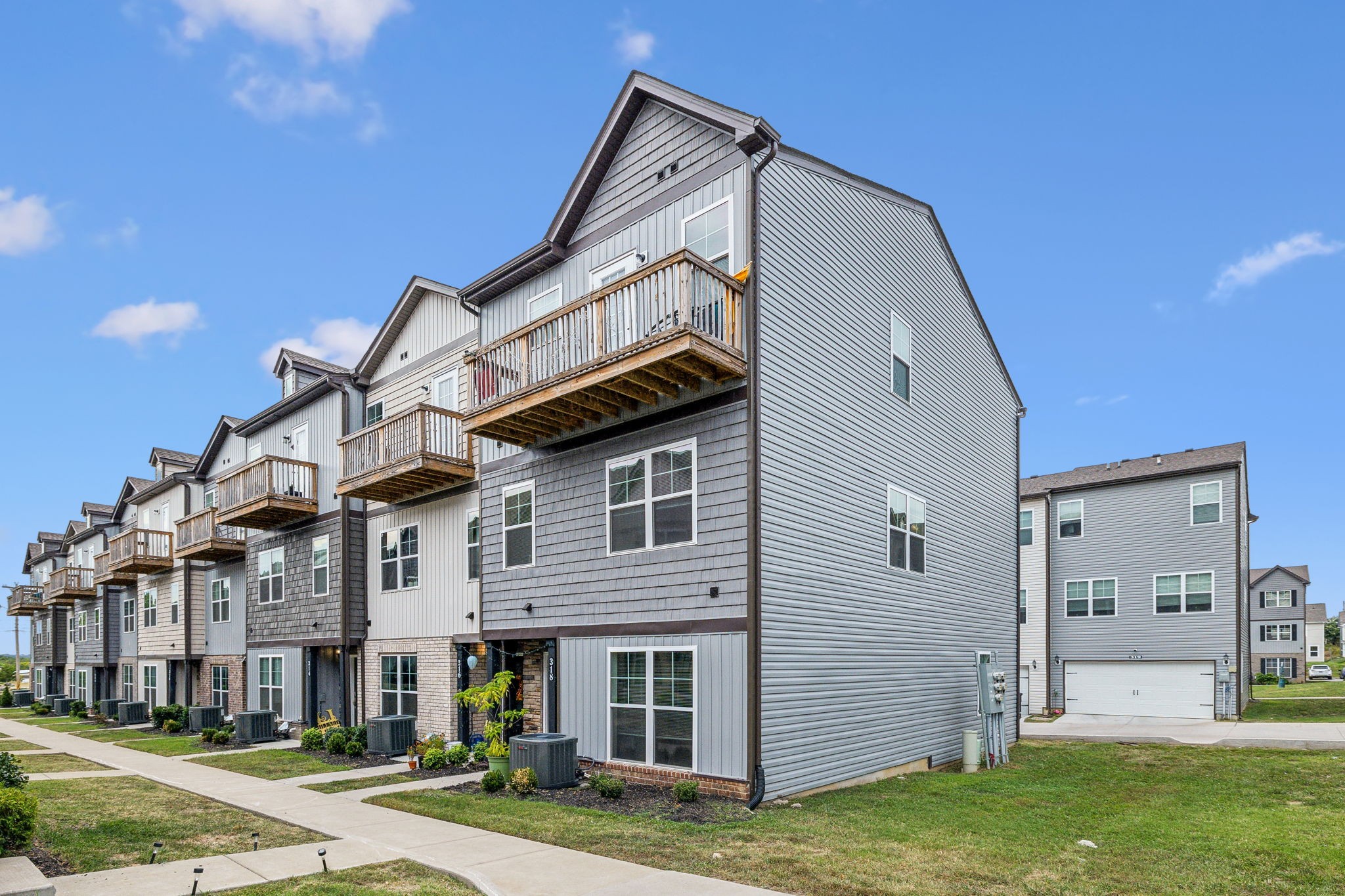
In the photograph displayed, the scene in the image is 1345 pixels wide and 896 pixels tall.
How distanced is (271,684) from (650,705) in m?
15.3

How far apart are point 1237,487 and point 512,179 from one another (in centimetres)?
2533

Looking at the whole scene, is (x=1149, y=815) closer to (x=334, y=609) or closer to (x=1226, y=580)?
(x=334, y=609)

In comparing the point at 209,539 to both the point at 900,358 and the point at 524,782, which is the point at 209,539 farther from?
the point at 900,358

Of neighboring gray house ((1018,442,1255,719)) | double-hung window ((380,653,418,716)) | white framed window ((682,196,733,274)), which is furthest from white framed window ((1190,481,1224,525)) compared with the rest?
double-hung window ((380,653,418,716))

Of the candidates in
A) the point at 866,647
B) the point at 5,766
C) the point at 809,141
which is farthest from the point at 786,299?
the point at 5,766

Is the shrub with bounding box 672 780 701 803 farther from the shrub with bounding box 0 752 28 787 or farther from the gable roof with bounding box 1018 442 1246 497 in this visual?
the gable roof with bounding box 1018 442 1246 497

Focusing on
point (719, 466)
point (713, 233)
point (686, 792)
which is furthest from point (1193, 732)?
point (713, 233)

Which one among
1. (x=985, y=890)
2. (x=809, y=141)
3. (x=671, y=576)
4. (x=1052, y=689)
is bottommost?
(x=1052, y=689)

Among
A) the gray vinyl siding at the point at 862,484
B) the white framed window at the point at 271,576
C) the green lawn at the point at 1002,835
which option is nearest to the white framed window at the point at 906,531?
the gray vinyl siding at the point at 862,484

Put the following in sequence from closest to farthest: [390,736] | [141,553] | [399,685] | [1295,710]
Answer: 1. [390,736]
2. [399,685]
3. [1295,710]
4. [141,553]

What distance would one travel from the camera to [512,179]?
2750 cm

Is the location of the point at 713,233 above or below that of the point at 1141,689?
above

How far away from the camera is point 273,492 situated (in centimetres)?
2186

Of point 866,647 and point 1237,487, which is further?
point 1237,487
